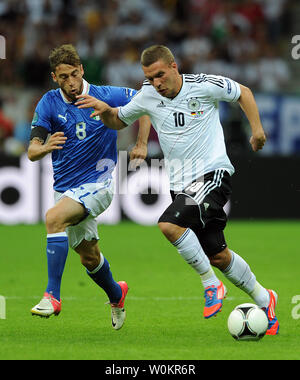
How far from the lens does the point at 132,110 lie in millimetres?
6578

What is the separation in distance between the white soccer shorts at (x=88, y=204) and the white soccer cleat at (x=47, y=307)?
0.82 m


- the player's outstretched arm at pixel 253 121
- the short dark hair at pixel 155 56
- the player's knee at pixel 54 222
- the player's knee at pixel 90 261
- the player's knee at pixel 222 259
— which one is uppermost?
the short dark hair at pixel 155 56

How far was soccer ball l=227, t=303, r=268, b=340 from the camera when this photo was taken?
600cm

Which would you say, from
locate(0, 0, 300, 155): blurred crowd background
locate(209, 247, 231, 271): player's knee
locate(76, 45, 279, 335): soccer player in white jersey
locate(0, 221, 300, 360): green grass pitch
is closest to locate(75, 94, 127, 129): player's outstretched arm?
locate(76, 45, 279, 335): soccer player in white jersey

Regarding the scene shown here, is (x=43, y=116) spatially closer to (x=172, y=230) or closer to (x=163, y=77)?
(x=163, y=77)

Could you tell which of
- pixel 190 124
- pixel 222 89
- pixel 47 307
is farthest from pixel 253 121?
pixel 47 307

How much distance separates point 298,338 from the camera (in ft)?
20.1

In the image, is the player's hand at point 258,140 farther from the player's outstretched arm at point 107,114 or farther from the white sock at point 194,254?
the player's outstretched arm at point 107,114

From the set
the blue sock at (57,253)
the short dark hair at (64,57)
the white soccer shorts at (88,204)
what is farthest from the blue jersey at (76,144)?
the blue sock at (57,253)

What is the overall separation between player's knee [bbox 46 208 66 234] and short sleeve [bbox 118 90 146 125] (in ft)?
2.95

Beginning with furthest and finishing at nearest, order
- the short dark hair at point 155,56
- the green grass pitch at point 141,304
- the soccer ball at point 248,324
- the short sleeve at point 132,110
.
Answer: the short sleeve at point 132,110
the short dark hair at point 155,56
the soccer ball at point 248,324
the green grass pitch at point 141,304

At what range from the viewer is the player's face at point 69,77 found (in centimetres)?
669

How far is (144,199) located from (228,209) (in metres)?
1.68
